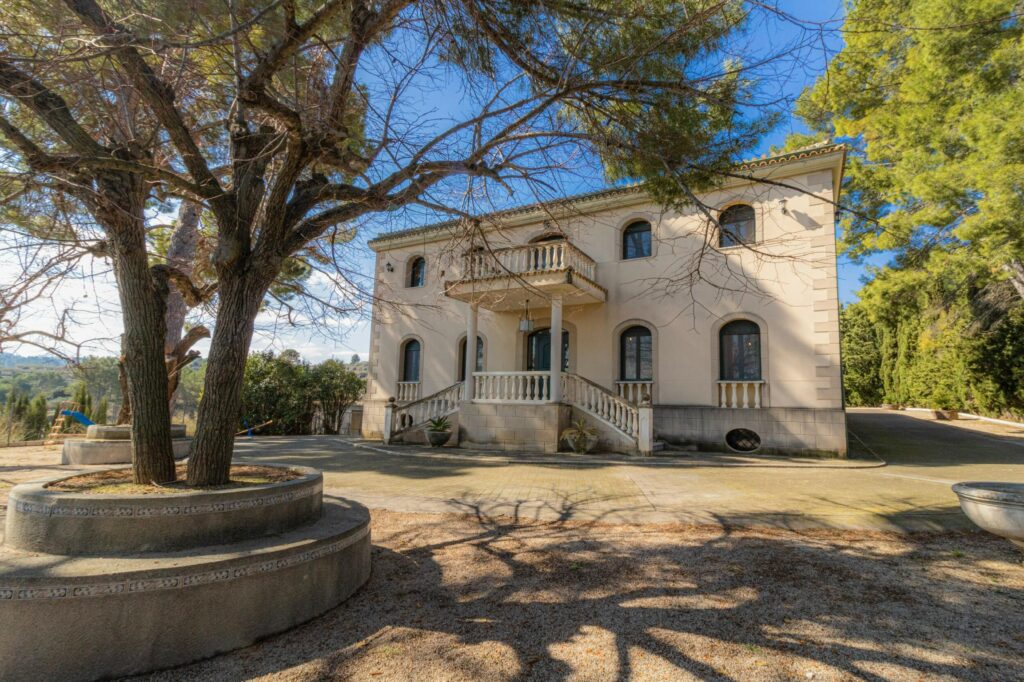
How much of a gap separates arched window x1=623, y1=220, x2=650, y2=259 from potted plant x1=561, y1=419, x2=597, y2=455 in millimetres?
5191

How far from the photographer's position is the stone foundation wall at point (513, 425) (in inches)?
455

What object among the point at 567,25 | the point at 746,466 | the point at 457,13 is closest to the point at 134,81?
the point at 457,13

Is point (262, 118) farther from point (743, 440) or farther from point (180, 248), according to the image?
point (743, 440)

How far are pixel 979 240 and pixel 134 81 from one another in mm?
16090

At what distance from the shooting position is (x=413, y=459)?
10.3 m

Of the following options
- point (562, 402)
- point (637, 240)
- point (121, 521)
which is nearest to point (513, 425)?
point (562, 402)

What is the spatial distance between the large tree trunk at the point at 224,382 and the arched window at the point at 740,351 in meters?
11.0

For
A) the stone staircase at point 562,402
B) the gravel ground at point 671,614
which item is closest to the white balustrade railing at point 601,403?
the stone staircase at point 562,402

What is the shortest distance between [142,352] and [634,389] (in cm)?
1102

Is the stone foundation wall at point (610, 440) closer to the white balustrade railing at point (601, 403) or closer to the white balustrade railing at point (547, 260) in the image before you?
the white balustrade railing at point (601, 403)

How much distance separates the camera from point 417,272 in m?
17.1

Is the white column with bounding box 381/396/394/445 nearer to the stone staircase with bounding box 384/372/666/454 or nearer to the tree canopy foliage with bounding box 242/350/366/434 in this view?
the stone staircase with bounding box 384/372/666/454

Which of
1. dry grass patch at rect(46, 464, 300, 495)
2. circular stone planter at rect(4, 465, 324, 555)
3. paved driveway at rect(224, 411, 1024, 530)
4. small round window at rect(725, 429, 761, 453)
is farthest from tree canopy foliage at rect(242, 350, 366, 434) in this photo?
circular stone planter at rect(4, 465, 324, 555)

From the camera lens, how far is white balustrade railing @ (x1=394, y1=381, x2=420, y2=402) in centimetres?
1605
